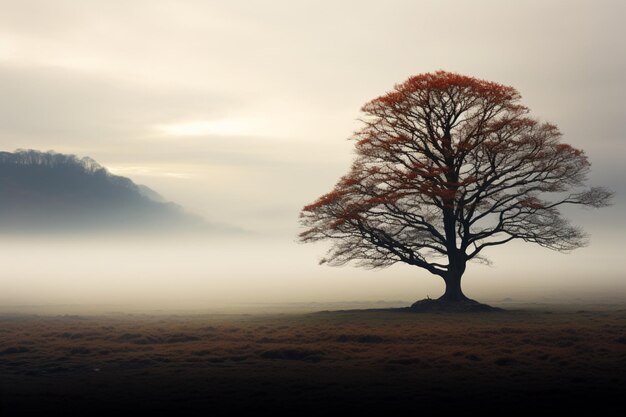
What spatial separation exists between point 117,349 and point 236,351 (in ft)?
20.1

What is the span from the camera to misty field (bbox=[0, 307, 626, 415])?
19406 mm

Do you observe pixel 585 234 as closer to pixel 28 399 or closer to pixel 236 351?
pixel 236 351

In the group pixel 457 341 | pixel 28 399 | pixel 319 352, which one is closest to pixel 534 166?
pixel 457 341

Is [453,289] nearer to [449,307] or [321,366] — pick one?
[449,307]

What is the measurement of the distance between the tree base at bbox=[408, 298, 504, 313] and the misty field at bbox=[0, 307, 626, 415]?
617cm

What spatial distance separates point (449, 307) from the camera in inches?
1940

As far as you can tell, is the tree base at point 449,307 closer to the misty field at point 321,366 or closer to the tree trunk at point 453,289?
the tree trunk at point 453,289

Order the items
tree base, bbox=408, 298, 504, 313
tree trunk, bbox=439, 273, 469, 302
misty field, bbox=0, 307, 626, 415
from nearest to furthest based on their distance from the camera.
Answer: misty field, bbox=0, 307, 626, 415 → tree base, bbox=408, 298, 504, 313 → tree trunk, bbox=439, 273, 469, 302

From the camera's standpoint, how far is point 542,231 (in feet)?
166

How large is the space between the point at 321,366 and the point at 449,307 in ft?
83.1

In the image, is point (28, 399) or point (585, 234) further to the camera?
point (585, 234)

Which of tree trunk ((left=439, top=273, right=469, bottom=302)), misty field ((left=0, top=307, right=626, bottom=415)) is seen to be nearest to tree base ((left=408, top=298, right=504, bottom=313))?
tree trunk ((left=439, top=273, right=469, bottom=302))

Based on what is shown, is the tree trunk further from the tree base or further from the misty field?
the misty field

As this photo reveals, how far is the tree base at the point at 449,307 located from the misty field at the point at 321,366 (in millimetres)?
6172
